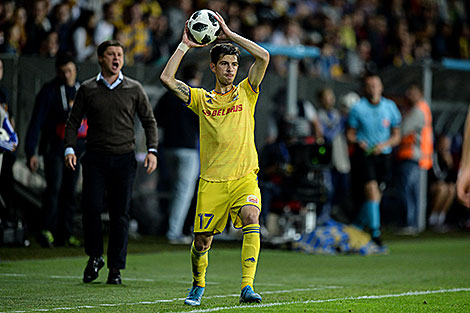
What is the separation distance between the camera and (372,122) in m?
13.7

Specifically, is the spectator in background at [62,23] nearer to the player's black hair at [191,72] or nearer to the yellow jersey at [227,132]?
the player's black hair at [191,72]

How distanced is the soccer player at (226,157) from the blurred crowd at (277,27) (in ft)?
23.8

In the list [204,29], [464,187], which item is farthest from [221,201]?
[464,187]

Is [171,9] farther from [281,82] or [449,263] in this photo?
[449,263]

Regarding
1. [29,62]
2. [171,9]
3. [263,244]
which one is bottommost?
[263,244]

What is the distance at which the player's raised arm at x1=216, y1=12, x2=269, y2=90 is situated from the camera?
7.22 m

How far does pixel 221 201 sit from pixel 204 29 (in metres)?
1.50

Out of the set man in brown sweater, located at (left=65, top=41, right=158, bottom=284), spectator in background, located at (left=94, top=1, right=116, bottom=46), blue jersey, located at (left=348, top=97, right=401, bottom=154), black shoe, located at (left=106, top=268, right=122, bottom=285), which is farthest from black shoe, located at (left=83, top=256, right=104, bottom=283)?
spectator in background, located at (left=94, top=1, right=116, bottom=46)

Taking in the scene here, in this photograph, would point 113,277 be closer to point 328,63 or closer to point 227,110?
point 227,110

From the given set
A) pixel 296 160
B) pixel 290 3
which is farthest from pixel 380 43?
pixel 296 160

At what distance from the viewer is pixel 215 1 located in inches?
728

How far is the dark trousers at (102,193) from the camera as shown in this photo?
348 inches

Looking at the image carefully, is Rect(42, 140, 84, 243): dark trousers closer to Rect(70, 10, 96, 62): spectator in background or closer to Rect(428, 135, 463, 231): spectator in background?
Rect(70, 10, 96, 62): spectator in background

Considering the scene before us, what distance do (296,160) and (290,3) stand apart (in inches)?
339
